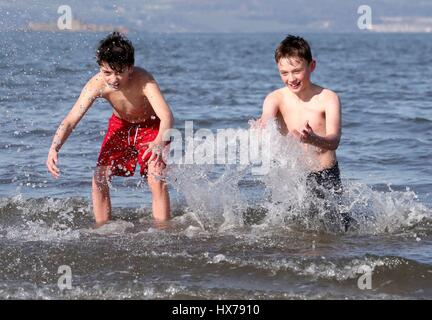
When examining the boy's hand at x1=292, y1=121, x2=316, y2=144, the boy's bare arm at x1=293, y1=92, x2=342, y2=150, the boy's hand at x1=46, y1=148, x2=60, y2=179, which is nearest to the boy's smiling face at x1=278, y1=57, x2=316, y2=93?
the boy's bare arm at x1=293, y1=92, x2=342, y2=150

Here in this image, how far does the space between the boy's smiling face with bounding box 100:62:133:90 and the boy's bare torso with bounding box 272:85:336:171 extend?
108cm

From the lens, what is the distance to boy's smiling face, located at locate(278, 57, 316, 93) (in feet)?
18.6

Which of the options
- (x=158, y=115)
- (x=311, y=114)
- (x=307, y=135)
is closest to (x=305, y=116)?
(x=311, y=114)

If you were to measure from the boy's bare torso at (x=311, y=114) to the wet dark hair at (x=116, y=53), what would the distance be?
1.10 m

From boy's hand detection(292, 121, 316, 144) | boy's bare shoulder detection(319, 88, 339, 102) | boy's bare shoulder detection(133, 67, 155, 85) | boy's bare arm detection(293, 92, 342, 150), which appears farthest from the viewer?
boy's bare shoulder detection(133, 67, 155, 85)

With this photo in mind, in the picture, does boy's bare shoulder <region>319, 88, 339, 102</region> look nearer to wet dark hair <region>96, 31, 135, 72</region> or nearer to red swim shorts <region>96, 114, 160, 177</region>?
red swim shorts <region>96, 114, 160, 177</region>

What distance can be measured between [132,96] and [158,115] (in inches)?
10.5

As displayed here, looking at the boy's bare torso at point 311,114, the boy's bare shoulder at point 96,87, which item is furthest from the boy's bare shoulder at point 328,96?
the boy's bare shoulder at point 96,87

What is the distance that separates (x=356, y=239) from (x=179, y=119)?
22.9ft

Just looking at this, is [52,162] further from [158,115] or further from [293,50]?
[293,50]

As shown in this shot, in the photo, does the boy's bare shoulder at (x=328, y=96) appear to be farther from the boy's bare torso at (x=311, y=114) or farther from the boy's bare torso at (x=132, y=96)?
the boy's bare torso at (x=132, y=96)

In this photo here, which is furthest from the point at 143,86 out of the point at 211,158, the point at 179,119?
the point at 179,119

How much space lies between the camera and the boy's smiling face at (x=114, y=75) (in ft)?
18.7

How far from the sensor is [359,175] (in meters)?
8.23
